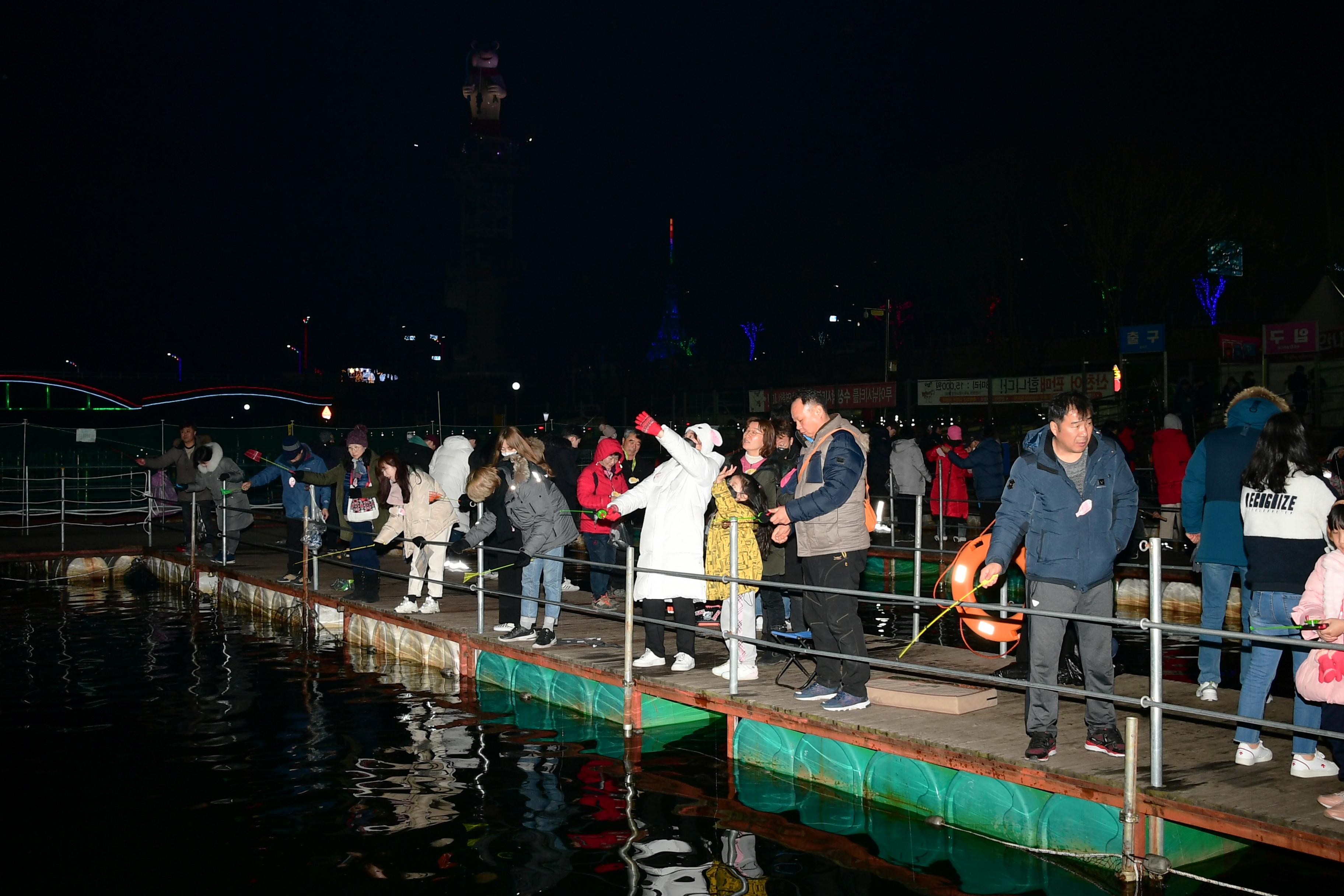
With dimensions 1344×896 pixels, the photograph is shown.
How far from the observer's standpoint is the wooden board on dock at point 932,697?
7.01 meters

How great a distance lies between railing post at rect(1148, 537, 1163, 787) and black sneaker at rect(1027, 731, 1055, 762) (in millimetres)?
520

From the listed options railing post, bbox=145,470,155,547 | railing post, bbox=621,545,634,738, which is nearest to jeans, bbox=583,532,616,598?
railing post, bbox=621,545,634,738

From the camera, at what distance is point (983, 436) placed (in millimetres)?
17859

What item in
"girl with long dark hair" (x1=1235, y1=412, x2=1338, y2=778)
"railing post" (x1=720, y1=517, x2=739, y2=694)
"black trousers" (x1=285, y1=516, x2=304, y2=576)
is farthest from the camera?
"black trousers" (x1=285, y1=516, x2=304, y2=576)

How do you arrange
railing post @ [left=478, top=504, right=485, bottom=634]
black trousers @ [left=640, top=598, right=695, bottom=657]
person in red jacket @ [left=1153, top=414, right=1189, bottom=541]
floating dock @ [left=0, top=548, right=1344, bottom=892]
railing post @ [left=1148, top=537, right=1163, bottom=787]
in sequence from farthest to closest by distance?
person in red jacket @ [left=1153, top=414, right=1189, bottom=541]
railing post @ [left=478, top=504, right=485, bottom=634]
black trousers @ [left=640, top=598, right=695, bottom=657]
floating dock @ [left=0, top=548, right=1344, bottom=892]
railing post @ [left=1148, top=537, right=1163, bottom=787]

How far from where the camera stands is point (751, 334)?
74.1 m

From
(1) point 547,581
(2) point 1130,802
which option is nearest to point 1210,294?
(1) point 547,581

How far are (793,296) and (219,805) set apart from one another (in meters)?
61.9

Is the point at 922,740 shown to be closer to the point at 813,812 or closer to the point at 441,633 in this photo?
the point at 813,812

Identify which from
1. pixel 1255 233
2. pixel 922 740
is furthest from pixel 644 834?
pixel 1255 233

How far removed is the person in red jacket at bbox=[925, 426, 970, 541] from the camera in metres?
18.0

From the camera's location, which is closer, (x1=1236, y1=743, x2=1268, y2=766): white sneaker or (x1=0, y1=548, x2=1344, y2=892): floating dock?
(x1=0, y1=548, x2=1344, y2=892): floating dock

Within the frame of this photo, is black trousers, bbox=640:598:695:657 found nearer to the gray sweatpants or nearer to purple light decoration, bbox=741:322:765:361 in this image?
the gray sweatpants

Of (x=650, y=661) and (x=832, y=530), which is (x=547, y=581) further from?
(x=832, y=530)
